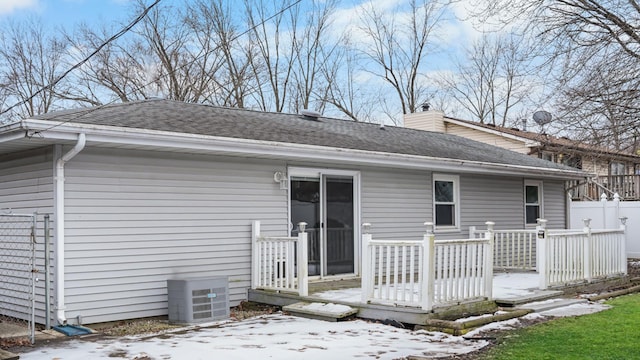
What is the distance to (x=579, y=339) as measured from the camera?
6.47 metres

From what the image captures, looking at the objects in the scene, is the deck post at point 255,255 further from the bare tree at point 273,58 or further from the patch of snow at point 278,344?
the bare tree at point 273,58

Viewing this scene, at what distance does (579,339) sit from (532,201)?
29.0 ft

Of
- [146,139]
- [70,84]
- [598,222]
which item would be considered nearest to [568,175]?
[598,222]

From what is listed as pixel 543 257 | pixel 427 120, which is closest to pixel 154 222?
pixel 543 257

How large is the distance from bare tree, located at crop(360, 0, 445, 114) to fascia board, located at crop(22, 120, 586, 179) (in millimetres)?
17090

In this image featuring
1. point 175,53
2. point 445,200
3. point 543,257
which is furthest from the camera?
point 175,53

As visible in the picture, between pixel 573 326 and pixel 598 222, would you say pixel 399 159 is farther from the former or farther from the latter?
pixel 598 222

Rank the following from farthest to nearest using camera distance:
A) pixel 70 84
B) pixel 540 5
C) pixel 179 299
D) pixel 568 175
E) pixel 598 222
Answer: pixel 70 84
pixel 598 222
pixel 568 175
pixel 540 5
pixel 179 299

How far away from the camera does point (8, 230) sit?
8500 mm

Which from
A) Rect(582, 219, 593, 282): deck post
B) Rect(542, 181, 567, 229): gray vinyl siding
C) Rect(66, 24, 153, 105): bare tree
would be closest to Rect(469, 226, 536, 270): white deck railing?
Rect(582, 219, 593, 282): deck post

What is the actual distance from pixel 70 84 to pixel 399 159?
16.8m

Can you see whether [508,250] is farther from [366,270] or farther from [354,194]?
[366,270]

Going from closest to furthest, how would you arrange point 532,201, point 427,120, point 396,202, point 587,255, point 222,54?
1. point 587,255
2. point 396,202
3. point 532,201
4. point 427,120
5. point 222,54

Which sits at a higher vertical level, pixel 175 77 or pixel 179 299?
pixel 175 77
